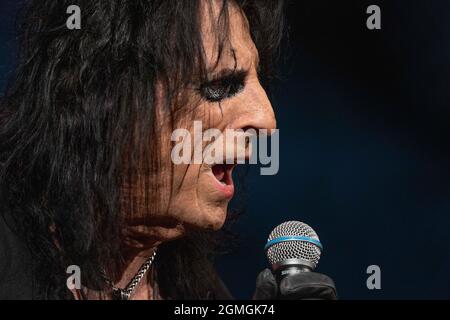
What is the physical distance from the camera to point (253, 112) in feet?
4.61

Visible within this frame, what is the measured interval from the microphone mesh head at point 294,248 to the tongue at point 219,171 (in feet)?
0.57

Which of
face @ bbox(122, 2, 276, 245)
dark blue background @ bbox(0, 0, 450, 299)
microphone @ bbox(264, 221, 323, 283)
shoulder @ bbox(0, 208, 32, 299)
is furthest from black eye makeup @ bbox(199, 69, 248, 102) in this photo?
dark blue background @ bbox(0, 0, 450, 299)

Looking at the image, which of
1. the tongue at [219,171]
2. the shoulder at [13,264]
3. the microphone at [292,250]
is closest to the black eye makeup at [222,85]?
the tongue at [219,171]

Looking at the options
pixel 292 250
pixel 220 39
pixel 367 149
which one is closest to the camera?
pixel 292 250

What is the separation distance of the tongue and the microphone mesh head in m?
0.17

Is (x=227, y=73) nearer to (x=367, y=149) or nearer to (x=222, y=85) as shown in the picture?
(x=222, y=85)

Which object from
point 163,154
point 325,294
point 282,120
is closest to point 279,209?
point 282,120

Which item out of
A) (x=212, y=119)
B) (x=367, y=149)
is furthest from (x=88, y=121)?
(x=367, y=149)

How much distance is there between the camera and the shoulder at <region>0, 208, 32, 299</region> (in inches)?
54.2

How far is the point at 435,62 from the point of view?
6.97ft

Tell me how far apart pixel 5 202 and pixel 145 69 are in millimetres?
346

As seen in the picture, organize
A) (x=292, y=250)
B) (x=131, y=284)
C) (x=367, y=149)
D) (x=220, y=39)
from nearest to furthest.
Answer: (x=292, y=250) < (x=220, y=39) < (x=131, y=284) < (x=367, y=149)

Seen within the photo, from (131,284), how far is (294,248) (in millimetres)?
385

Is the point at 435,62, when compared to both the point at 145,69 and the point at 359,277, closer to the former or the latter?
the point at 359,277
